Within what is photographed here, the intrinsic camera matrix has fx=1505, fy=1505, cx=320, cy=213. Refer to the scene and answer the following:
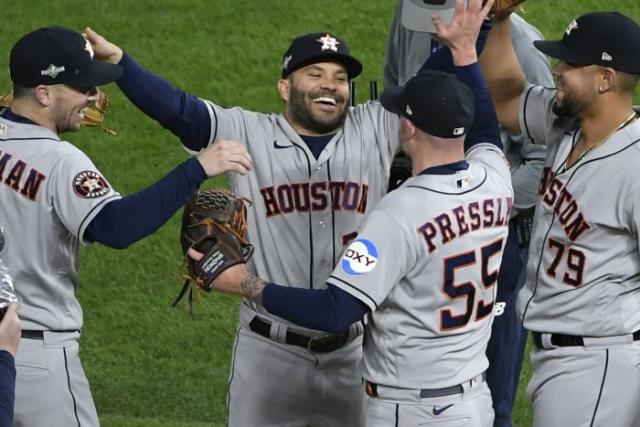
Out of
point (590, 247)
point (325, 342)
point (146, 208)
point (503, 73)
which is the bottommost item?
point (325, 342)

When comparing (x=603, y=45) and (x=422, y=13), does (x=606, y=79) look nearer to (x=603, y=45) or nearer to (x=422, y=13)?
(x=603, y=45)

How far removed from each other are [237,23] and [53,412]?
671cm

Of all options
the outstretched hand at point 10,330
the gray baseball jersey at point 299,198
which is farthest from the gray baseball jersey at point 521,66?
the outstretched hand at point 10,330

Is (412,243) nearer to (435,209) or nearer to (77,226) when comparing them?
(435,209)

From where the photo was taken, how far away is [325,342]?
616 centimetres

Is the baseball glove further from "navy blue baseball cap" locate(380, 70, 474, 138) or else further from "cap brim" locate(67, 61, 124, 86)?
"cap brim" locate(67, 61, 124, 86)

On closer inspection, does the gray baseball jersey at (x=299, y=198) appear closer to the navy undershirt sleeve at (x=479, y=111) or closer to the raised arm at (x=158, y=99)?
the raised arm at (x=158, y=99)

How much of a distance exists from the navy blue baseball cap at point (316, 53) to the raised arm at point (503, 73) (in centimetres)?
64

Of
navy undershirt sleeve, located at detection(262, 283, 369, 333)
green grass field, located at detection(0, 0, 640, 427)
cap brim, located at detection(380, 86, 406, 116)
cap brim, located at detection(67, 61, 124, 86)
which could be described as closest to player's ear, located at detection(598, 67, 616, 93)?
cap brim, located at detection(380, 86, 406, 116)

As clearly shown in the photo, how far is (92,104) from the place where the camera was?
6273 mm

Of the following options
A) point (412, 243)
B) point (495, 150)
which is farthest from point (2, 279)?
point (495, 150)

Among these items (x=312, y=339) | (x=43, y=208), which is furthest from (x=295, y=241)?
(x=43, y=208)

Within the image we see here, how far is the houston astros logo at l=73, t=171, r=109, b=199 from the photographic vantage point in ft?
18.4

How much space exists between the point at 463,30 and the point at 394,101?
0.53 metres
